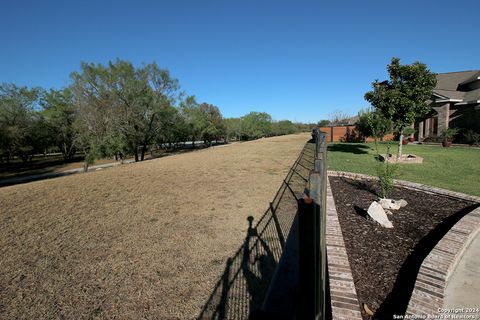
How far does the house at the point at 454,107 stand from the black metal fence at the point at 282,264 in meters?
21.6

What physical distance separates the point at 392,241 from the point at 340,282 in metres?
1.71

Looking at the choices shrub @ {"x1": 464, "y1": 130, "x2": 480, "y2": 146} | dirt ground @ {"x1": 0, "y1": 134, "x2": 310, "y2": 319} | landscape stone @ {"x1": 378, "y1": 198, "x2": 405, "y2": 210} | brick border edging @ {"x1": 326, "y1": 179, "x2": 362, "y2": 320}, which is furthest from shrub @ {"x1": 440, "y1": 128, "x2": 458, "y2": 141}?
brick border edging @ {"x1": 326, "y1": 179, "x2": 362, "y2": 320}

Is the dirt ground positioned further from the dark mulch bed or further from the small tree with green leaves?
the small tree with green leaves

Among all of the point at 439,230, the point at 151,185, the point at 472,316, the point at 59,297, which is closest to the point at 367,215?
the point at 439,230

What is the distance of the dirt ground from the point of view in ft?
10.7

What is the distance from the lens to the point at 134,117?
903 inches

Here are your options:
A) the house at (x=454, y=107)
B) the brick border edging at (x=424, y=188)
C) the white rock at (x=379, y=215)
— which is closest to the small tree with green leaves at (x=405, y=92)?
the brick border edging at (x=424, y=188)

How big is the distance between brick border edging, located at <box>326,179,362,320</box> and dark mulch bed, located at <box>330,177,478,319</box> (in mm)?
235

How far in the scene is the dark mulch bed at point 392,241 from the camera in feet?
9.43

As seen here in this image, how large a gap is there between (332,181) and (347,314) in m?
6.12

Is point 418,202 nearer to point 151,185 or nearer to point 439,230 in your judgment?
point 439,230

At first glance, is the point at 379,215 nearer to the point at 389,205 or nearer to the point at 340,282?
the point at 389,205

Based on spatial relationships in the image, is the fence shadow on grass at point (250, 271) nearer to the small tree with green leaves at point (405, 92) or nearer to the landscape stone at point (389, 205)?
the landscape stone at point (389, 205)

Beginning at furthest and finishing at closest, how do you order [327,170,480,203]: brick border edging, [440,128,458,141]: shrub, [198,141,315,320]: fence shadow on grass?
[440,128,458,141]: shrub, [327,170,480,203]: brick border edging, [198,141,315,320]: fence shadow on grass
